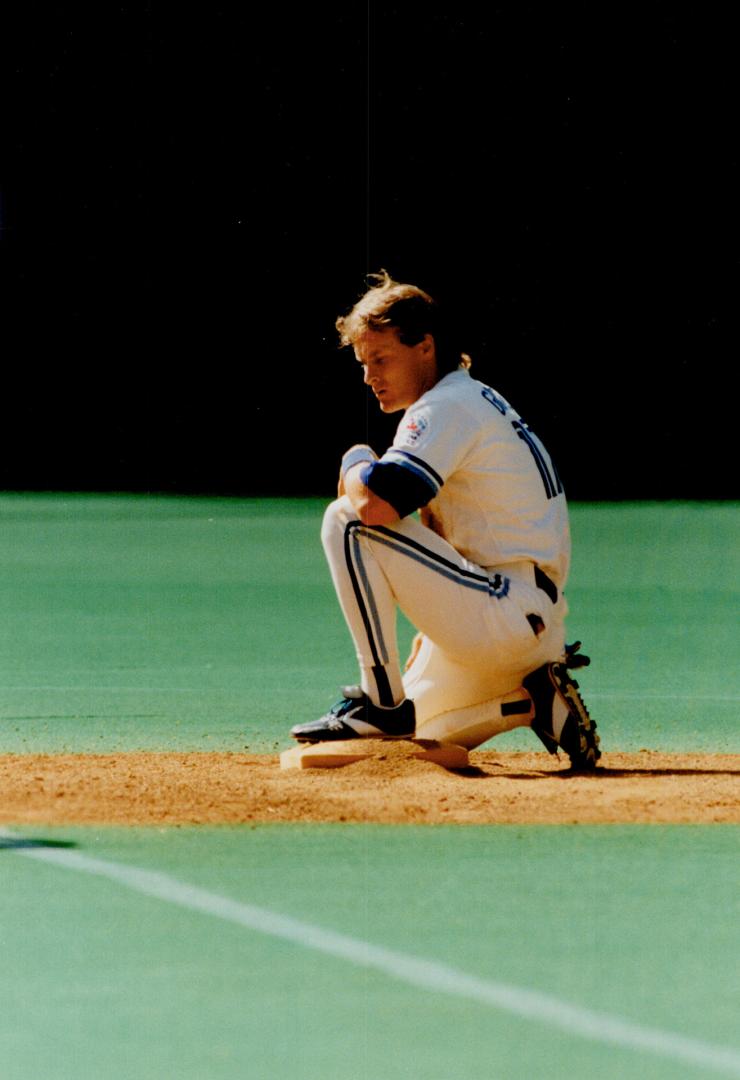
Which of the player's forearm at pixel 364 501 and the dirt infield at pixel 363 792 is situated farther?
the player's forearm at pixel 364 501

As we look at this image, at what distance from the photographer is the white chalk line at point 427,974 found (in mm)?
3029

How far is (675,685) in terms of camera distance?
25.4 feet

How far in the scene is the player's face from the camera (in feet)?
18.5

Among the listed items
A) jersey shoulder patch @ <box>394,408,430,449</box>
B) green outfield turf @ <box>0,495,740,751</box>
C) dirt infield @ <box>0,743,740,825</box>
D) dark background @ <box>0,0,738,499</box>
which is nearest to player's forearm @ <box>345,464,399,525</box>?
jersey shoulder patch @ <box>394,408,430,449</box>

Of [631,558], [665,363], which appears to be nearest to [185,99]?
[665,363]

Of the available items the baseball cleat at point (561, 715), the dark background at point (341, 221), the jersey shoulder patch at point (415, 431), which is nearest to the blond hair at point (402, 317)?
the jersey shoulder patch at point (415, 431)

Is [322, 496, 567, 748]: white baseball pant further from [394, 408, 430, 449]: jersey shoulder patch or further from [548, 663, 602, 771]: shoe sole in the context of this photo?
[394, 408, 430, 449]: jersey shoulder patch

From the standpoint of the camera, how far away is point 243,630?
9.31 meters

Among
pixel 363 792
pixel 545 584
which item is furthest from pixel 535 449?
pixel 363 792

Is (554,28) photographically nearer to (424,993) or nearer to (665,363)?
(665,363)

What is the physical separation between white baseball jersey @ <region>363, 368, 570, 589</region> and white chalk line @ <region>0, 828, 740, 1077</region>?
1.58 metres

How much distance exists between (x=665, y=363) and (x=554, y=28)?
368 cm

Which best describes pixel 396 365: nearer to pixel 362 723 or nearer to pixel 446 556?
pixel 446 556

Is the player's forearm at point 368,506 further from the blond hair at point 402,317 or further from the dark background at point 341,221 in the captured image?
the dark background at point 341,221
